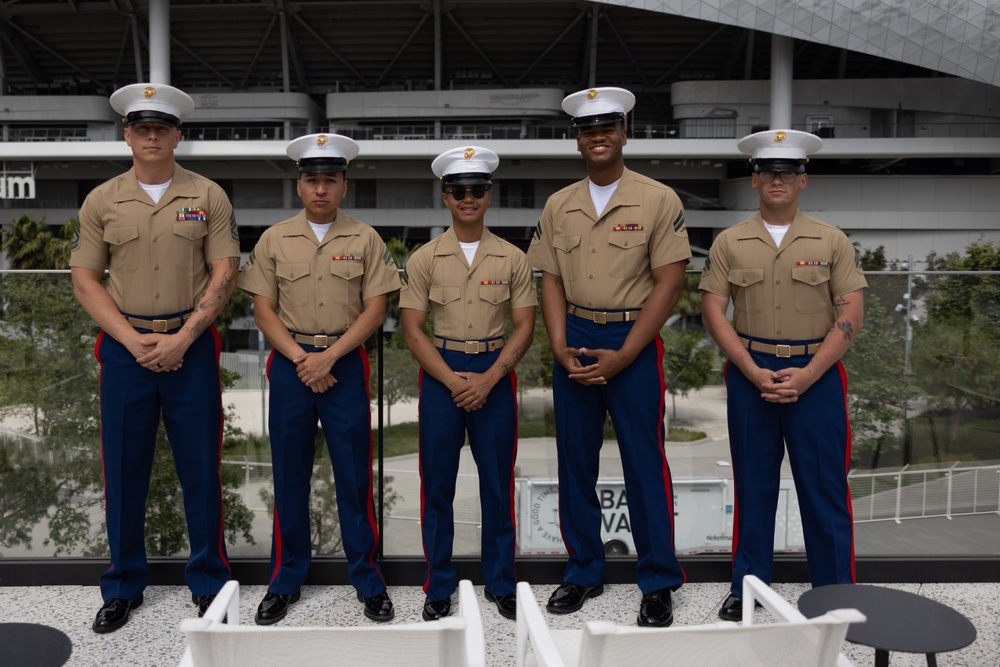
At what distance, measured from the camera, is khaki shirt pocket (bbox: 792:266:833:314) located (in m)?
2.96

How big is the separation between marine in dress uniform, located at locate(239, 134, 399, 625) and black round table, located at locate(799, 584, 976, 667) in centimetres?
170

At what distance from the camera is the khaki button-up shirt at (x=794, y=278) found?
2965mm

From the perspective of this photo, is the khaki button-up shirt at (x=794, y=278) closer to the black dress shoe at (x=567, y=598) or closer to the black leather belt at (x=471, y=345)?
the black leather belt at (x=471, y=345)

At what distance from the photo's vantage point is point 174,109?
10.1 feet

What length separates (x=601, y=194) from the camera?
3.10 m

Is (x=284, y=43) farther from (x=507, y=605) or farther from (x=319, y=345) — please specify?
(x=507, y=605)

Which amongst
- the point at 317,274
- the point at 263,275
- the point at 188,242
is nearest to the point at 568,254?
the point at 317,274

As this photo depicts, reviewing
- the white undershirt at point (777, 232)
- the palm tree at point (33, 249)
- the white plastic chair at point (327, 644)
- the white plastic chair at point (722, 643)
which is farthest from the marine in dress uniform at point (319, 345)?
the palm tree at point (33, 249)

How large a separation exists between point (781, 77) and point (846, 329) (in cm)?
2564

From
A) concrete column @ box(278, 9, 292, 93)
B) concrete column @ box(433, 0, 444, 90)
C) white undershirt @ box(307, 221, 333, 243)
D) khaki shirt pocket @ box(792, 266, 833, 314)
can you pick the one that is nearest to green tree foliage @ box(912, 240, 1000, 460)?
khaki shirt pocket @ box(792, 266, 833, 314)

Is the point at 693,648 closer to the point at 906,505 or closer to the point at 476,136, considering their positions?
the point at 906,505

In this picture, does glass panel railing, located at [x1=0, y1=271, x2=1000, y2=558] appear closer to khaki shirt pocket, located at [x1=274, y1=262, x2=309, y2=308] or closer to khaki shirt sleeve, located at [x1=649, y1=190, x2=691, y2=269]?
khaki shirt pocket, located at [x1=274, y1=262, x2=309, y2=308]

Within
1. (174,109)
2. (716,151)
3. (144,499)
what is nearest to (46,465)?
(144,499)

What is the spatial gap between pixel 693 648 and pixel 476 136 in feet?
99.3
